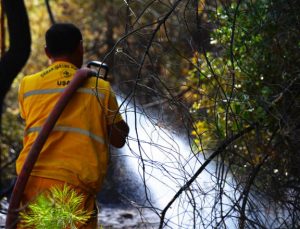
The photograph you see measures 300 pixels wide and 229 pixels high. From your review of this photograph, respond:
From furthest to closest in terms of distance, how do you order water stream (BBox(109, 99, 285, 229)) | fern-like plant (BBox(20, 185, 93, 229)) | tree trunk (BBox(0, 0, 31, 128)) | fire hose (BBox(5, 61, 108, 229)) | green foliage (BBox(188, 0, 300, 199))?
tree trunk (BBox(0, 0, 31, 128))
green foliage (BBox(188, 0, 300, 199))
water stream (BBox(109, 99, 285, 229))
fire hose (BBox(5, 61, 108, 229))
fern-like plant (BBox(20, 185, 93, 229))

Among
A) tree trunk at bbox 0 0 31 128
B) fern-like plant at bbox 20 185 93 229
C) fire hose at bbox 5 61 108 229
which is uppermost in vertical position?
tree trunk at bbox 0 0 31 128

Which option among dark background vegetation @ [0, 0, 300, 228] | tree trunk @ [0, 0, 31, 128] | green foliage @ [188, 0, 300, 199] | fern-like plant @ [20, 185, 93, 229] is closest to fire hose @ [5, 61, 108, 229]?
dark background vegetation @ [0, 0, 300, 228]

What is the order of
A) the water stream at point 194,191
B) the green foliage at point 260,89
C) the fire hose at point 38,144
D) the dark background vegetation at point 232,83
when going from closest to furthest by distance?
the fire hose at point 38,144 → the water stream at point 194,191 → the dark background vegetation at point 232,83 → the green foliage at point 260,89

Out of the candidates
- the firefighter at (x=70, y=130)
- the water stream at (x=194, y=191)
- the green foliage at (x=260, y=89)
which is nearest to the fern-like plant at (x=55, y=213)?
the water stream at (x=194, y=191)

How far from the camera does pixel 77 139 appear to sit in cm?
440

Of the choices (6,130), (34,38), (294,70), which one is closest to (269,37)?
(294,70)

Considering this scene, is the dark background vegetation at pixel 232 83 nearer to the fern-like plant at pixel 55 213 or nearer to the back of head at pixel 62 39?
the back of head at pixel 62 39

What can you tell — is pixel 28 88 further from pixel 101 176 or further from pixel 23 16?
pixel 23 16

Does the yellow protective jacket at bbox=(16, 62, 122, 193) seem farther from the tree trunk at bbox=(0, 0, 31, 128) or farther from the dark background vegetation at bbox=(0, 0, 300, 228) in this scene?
the tree trunk at bbox=(0, 0, 31, 128)

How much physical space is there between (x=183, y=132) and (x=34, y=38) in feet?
41.1

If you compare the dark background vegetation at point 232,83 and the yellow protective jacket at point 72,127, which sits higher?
the dark background vegetation at point 232,83

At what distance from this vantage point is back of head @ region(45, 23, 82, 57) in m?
4.62

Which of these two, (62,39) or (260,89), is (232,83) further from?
(260,89)

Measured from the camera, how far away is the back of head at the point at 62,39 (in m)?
4.62
